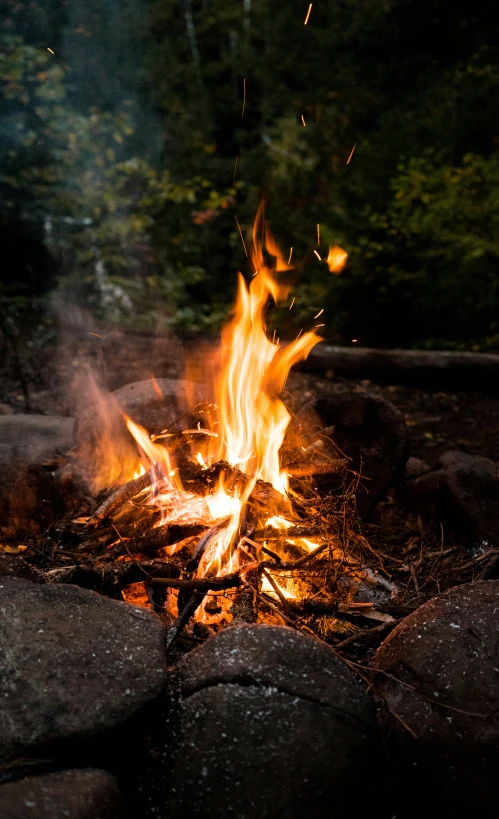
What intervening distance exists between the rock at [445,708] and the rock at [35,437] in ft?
8.15

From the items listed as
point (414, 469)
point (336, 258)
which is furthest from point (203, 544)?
point (336, 258)

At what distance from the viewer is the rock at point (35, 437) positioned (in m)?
3.85

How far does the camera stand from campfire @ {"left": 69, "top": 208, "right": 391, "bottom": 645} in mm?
2850

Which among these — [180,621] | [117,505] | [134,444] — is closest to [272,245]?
[134,444]

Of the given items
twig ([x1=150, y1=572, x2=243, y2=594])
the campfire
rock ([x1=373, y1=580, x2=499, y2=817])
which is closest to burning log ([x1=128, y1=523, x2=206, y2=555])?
the campfire

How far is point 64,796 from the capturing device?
1.74m

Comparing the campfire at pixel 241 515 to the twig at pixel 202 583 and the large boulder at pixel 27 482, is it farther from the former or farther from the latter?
the large boulder at pixel 27 482

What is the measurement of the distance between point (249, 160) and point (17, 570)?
11.6 meters

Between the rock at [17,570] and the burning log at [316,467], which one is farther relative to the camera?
the burning log at [316,467]

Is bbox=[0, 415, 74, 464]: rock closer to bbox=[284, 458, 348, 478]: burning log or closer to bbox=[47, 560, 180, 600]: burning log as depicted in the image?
bbox=[47, 560, 180, 600]: burning log

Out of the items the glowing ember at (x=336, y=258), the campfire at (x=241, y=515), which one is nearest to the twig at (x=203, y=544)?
the campfire at (x=241, y=515)

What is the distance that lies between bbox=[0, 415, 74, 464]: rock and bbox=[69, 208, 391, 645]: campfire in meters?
0.43

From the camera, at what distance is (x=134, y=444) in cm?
415

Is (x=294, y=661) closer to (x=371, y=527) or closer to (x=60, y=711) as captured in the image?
(x=60, y=711)
